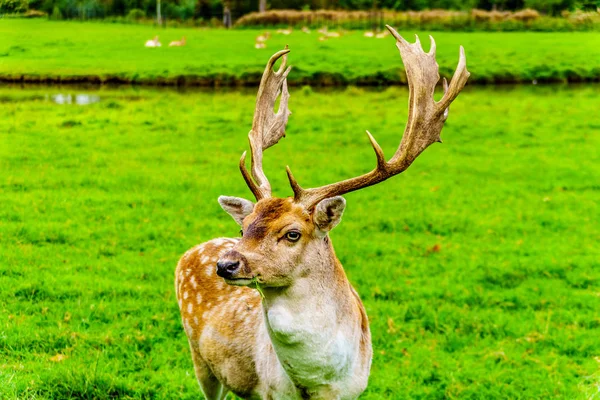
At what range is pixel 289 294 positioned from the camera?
3.42m

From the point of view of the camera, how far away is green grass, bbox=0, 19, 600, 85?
65.1 ft

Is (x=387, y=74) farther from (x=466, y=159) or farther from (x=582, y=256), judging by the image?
(x=582, y=256)

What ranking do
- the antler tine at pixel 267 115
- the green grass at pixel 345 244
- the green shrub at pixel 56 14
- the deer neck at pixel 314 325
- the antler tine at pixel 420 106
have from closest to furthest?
the deer neck at pixel 314 325
the antler tine at pixel 420 106
the antler tine at pixel 267 115
the green grass at pixel 345 244
the green shrub at pixel 56 14

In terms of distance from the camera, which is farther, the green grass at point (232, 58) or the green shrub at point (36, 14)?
the green grass at point (232, 58)

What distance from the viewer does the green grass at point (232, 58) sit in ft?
65.1

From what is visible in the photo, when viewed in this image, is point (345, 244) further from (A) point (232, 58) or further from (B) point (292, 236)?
(A) point (232, 58)

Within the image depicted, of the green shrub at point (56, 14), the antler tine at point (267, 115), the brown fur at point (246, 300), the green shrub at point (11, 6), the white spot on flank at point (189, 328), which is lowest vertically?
the white spot on flank at point (189, 328)

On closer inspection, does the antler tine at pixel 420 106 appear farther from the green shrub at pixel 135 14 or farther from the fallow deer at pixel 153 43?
the green shrub at pixel 135 14

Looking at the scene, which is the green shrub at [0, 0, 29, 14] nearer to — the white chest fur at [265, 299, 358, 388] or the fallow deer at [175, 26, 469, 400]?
the fallow deer at [175, 26, 469, 400]

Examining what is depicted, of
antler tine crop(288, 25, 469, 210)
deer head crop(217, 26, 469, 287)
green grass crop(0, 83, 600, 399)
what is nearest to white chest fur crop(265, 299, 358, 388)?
deer head crop(217, 26, 469, 287)

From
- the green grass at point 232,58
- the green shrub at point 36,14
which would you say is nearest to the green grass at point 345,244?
→ the green shrub at point 36,14

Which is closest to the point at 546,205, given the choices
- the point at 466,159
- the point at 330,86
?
the point at 466,159

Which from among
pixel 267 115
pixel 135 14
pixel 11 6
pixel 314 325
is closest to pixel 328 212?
pixel 314 325

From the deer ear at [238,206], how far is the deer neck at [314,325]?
436 mm
